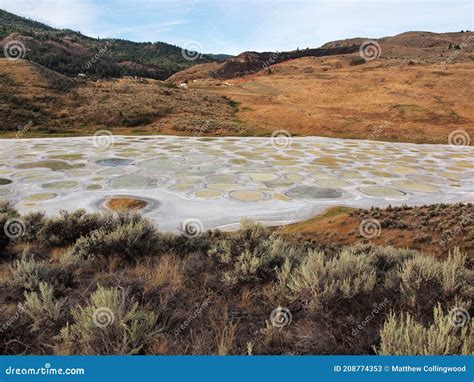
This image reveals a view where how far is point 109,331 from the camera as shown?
11.2 feet

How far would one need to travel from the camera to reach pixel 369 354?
11.6ft

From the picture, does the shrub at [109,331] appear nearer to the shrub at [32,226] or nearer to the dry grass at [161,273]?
the dry grass at [161,273]

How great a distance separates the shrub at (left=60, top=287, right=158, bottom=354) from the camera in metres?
3.34

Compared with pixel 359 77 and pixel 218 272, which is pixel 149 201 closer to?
pixel 218 272

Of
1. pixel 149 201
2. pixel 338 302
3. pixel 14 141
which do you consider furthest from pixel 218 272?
pixel 14 141

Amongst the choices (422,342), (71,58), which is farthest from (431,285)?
(71,58)

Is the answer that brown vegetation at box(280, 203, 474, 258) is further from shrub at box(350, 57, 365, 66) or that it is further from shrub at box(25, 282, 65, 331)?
shrub at box(350, 57, 365, 66)

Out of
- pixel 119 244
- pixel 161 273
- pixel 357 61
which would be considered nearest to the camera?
pixel 161 273

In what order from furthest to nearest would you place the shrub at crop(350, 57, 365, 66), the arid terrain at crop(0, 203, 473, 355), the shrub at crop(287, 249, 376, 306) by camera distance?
1. the shrub at crop(350, 57, 365, 66)
2. the shrub at crop(287, 249, 376, 306)
3. the arid terrain at crop(0, 203, 473, 355)

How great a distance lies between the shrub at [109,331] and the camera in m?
3.34

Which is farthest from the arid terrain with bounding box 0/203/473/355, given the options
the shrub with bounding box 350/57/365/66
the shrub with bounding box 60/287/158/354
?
the shrub with bounding box 350/57/365/66

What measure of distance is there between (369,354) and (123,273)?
3.48 m

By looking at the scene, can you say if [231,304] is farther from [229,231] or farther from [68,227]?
[229,231]

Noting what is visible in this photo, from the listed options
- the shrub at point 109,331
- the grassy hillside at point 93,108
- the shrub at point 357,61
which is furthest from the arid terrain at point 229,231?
the shrub at point 357,61
